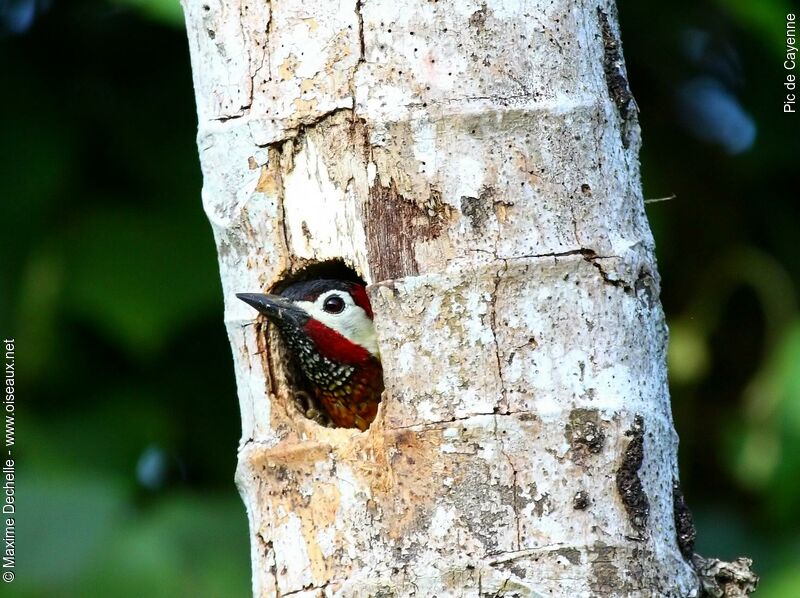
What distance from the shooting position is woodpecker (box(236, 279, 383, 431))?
3.13m

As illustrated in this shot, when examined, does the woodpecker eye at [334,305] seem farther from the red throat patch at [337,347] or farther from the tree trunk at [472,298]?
the tree trunk at [472,298]

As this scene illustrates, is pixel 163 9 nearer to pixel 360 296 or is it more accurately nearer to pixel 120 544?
pixel 360 296

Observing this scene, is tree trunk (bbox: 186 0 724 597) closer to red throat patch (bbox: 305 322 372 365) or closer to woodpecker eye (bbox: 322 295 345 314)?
woodpecker eye (bbox: 322 295 345 314)

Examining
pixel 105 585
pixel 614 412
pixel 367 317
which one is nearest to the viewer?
pixel 614 412

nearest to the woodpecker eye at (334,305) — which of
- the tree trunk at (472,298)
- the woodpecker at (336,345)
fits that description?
the woodpecker at (336,345)

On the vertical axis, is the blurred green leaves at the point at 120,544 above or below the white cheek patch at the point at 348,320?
below

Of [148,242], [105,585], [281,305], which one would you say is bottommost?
[105,585]

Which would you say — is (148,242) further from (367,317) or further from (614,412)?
(614,412)

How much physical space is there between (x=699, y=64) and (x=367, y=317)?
2.28m

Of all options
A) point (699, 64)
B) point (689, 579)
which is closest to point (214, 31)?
point (689, 579)

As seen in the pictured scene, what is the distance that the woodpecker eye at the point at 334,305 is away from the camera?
331 cm

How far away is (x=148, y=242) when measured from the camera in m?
4.34

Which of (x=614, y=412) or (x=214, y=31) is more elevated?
(x=214, y=31)

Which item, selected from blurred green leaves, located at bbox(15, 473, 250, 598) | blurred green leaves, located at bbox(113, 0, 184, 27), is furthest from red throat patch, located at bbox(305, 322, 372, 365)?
blurred green leaves, located at bbox(113, 0, 184, 27)
